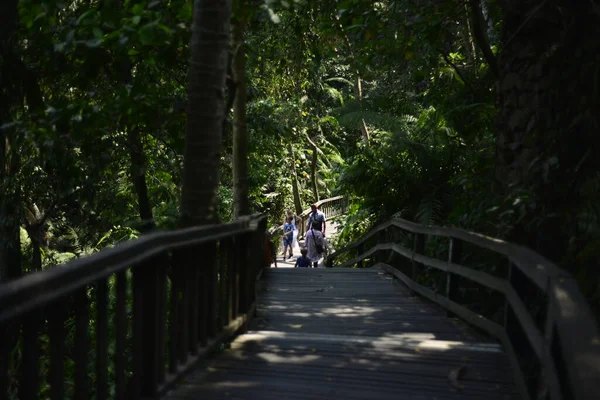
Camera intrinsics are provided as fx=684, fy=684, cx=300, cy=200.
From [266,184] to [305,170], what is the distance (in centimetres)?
345

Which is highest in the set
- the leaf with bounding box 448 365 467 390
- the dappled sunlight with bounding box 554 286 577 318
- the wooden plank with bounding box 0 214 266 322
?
the wooden plank with bounding box 0 214 266 322

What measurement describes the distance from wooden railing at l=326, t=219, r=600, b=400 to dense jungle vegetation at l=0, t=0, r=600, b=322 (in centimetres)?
46

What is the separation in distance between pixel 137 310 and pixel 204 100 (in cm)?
186

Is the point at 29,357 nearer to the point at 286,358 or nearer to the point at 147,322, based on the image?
the point at 147,322

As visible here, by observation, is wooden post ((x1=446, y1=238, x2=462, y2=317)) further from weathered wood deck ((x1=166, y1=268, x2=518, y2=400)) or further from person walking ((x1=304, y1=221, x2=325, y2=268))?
person walking ((x1=304, y1=221, x2=325, y2=268))

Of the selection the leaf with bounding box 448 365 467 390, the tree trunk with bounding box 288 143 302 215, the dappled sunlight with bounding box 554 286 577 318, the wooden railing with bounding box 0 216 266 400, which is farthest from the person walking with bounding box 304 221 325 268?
the dappled sunlight with bounding box 554 286 577 318

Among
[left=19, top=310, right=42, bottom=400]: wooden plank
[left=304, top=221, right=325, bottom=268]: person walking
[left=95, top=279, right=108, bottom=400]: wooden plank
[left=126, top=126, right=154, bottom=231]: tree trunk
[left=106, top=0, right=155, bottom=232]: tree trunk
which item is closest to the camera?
[left=19, top=310, right=42, bottom=400]: wooden plank

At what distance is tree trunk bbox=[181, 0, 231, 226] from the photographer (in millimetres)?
4754

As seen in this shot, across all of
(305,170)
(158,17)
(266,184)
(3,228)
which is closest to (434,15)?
(158,17)

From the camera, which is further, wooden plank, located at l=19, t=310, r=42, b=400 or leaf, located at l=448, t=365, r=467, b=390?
leaf, located at l=448, t=365, r=467, b=390

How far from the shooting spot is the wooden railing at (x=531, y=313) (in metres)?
1.79

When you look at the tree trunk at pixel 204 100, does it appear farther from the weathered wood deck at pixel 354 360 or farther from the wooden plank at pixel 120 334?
the wooden plank at pixel 120 334

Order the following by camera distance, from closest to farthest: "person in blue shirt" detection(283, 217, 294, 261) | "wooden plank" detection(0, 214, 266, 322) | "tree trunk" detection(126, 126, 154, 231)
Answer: "wooden plank" detection(0, 214, 266, 322) < "tree trunk" detection(126, 126, 154, 231) < "person in blue shirt" detection(283, 217, 294, 261)

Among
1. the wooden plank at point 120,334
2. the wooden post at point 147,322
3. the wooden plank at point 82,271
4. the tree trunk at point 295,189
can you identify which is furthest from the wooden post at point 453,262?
the tree trunk at point 295,189
